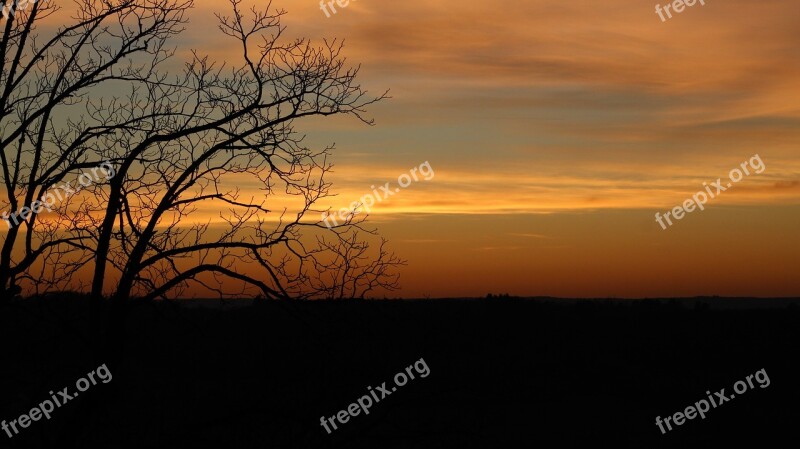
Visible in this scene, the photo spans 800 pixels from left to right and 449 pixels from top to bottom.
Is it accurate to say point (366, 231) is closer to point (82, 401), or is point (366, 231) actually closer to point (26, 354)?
point (82, 401)

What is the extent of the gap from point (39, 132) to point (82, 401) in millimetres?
3110

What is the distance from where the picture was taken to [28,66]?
10203mm

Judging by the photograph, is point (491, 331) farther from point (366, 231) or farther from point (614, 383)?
point (366, 231)

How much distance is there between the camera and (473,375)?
60.0 m

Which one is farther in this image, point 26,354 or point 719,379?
point 719,379

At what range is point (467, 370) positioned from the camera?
202ft

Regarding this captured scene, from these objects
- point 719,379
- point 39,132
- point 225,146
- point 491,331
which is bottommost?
point 719,379

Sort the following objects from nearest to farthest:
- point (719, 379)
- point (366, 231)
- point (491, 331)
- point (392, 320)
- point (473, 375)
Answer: point (392, 320), point (366, 231), point (473, 375), point (719, 379), point (491, 331)

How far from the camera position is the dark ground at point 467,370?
10469 mm

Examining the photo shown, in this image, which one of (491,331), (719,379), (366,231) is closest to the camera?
(366,231)

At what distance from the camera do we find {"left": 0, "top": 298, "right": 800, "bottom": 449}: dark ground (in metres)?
10.5

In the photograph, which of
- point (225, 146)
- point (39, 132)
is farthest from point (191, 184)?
point (39, 132)

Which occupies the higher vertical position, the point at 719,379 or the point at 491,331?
the point at 491,331

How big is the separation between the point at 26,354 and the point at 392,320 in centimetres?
483
